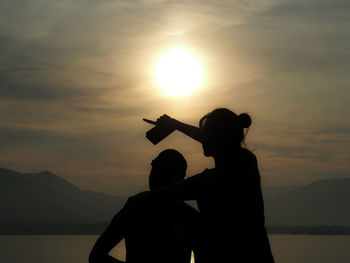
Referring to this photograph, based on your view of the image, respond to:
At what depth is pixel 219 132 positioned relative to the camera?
11.7ft

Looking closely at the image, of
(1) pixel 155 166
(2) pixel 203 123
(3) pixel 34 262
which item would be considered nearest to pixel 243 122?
(2) pixel 203 123

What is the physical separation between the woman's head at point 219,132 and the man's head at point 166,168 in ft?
0.74

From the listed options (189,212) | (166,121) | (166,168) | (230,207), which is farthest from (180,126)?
(230,207)

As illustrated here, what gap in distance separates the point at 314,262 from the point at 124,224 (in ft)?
413

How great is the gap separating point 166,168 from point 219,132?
1.20 feet

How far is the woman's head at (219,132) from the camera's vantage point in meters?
3.55

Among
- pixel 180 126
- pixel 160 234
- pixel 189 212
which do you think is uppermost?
pixel 180 126

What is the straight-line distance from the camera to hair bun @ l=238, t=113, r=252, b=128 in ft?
12.0

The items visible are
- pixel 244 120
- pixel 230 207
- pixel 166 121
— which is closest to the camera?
pixel 230 207

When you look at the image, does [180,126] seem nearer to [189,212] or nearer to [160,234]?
[189,212]

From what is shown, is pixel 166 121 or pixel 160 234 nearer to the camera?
pixel 160 234

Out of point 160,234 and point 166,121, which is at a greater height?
point 166,121

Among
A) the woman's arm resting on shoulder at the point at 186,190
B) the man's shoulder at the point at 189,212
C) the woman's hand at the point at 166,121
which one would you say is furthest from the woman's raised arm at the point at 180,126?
the woman's arm resting on shoulder at the point at 186,190

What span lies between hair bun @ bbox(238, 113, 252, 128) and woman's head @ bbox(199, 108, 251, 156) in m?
0.07
